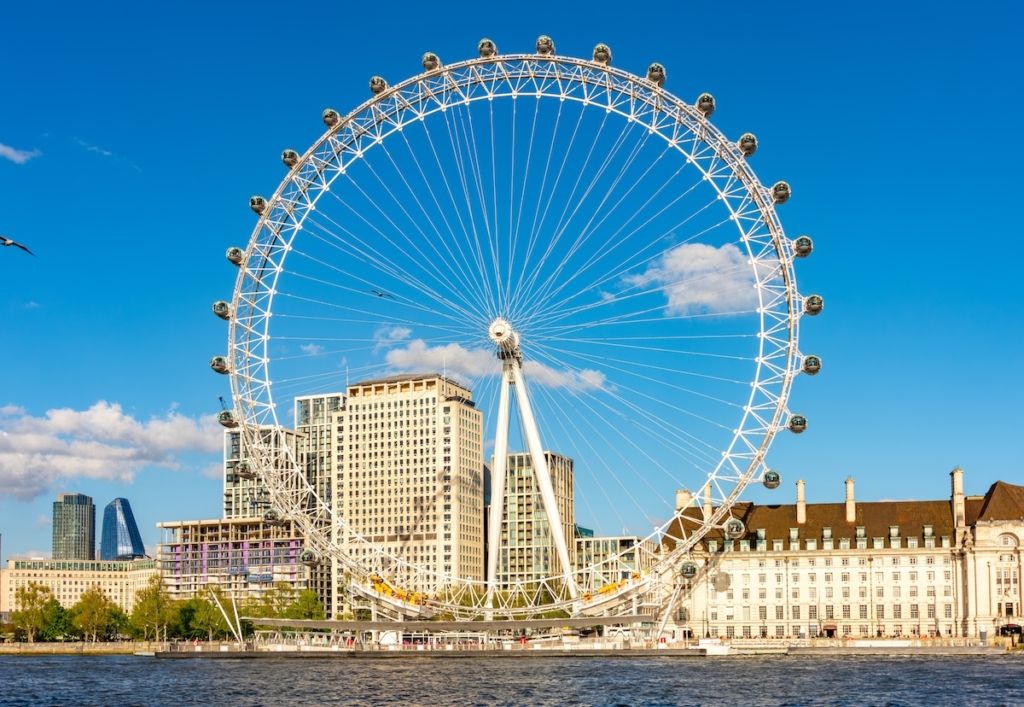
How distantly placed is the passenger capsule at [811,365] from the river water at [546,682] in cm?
2307

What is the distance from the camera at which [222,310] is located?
382 feet

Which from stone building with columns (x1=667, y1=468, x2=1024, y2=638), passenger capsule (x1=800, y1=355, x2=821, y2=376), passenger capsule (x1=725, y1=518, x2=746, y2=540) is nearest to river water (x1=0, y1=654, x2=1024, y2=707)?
passenger capsule (x1=725, y1=518, x2=746, y2=540)

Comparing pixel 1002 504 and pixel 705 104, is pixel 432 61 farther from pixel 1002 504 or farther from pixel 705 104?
pixel 1002 504

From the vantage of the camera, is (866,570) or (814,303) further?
(866,570)

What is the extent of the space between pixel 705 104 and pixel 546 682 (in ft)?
146

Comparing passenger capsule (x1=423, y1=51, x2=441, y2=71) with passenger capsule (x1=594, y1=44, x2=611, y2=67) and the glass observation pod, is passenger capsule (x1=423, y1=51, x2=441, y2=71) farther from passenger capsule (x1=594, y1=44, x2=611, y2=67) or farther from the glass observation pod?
the glass observation pod

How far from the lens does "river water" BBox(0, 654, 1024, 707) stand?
7531 centimetres

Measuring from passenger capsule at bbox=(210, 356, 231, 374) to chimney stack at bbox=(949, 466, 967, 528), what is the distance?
7910 centimetres

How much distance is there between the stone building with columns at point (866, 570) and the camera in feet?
473

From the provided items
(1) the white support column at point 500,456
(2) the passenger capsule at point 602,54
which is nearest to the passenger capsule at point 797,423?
(1) the white support column at point 500,456

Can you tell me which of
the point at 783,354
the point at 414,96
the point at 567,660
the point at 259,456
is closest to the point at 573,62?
the point at 414,96

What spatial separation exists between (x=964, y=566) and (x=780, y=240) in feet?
185

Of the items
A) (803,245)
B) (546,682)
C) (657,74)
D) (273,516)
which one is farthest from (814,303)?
(273,516)

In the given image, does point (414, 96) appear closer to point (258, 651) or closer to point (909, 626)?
point (258, 651)
